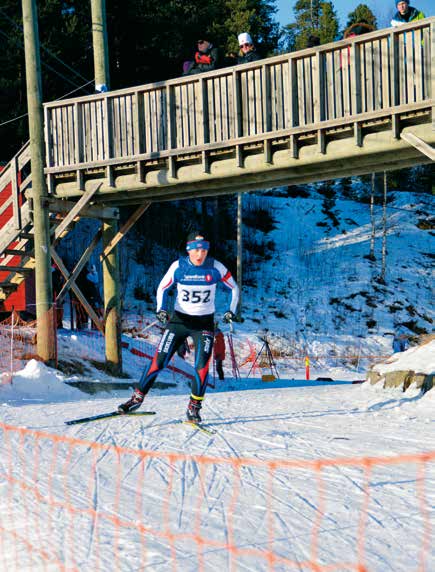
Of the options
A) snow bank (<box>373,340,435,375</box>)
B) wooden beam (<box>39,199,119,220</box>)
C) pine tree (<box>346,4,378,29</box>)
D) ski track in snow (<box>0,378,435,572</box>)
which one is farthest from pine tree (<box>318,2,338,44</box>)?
ski track in snow (<box>0,378,435,572</box>)

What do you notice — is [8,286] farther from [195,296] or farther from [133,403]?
[195,296]

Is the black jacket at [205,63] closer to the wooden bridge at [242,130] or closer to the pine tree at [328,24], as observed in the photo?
the wooden bridge at [242,130]

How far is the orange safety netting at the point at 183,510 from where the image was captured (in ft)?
12.5

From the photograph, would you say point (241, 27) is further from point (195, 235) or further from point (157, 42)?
point (195, 235)

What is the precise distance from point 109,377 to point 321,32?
40.9 m

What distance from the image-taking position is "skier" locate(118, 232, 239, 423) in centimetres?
796

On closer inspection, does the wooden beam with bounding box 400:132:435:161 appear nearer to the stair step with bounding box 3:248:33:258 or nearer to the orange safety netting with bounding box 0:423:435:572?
the orange safety netting with bounding box 0:423:435:572

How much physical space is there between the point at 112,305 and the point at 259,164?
4.54m

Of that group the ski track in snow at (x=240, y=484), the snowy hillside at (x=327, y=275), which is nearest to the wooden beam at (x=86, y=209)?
the ski track in snow at (x=240, y=484)

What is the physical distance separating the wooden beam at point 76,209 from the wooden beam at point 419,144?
5867 mm

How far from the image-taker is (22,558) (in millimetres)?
3850

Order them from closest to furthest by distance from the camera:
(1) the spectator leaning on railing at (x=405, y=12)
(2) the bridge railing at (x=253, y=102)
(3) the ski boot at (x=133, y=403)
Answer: (3) the ski boot at (x=133, y=403)
(2) the bridge railing at (x=253, y=102)
(1) the spectator leaning on railing at (x=405, y=12)

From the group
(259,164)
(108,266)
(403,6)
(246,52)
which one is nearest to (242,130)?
(259,164)

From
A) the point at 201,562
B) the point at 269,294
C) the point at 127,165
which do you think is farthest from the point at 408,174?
the point at 201,562
